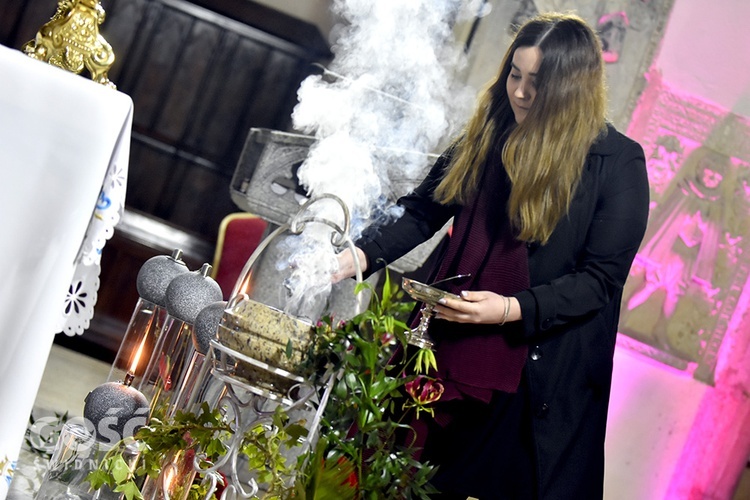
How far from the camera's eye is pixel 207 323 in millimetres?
1952

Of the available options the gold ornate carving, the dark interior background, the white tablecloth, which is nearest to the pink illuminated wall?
the dark interior background

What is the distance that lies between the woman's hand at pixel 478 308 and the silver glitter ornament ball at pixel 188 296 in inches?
23.1

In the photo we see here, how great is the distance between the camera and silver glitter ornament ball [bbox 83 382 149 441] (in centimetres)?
204

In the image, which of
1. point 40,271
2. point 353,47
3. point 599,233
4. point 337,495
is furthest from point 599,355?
point 353,47

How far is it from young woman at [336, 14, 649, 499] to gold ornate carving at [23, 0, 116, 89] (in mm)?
775

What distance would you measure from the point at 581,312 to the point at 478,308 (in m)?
0.24

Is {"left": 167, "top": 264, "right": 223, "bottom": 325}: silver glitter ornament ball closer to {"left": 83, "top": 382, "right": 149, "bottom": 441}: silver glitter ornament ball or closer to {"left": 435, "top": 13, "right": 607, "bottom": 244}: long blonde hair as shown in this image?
{"left": 83, "top": 382, "right": 149, "bottom": 441}: silver glitter ornament ball

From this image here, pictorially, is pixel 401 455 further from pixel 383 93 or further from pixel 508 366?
pixel 383 93

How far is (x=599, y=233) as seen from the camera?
2.00 meters

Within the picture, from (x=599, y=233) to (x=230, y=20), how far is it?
138 inches

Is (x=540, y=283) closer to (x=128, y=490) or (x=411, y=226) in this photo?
(x=411, y=226)

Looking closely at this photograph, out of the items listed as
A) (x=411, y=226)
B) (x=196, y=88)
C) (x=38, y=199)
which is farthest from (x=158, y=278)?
(x=196, y=88)

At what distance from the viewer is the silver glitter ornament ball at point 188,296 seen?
216 cm

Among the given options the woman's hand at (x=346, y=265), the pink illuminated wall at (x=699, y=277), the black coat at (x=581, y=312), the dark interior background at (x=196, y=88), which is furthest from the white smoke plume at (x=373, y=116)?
the pink illuminated wall at (x=699, y=277)
